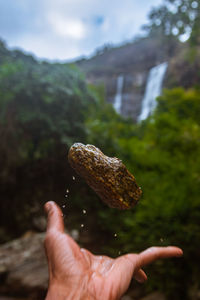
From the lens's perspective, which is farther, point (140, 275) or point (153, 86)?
point (153, 86)

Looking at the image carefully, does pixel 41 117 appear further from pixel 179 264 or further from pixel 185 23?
pixel 185 23

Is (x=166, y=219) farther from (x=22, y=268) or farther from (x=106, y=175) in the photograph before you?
(x=22, y=268)

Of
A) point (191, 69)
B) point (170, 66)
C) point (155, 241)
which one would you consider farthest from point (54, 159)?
point (170, 66)

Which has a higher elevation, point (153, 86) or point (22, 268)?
point (153, 86)

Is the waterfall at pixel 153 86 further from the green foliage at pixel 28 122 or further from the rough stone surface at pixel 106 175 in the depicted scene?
the rough stone surface at pixel 106 175

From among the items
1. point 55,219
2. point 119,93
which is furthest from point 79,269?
point 119,93

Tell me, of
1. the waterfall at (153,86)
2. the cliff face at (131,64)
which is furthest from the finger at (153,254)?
the cliff face at (131,64)
